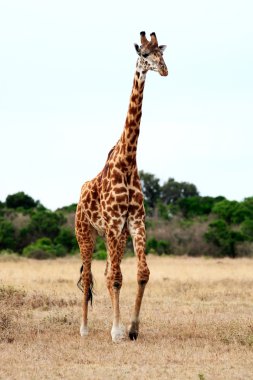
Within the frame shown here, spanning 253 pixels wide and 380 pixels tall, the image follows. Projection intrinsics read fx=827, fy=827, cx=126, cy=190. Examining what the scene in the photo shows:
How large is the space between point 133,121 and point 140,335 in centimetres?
276

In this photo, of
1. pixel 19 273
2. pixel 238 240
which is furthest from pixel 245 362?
pixel 238 240

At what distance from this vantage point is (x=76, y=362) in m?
8.90

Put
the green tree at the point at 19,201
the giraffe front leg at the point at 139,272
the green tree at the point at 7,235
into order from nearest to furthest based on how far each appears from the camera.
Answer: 1. the giraffe front leg at the point at 139,272
2. the green tree at the point at 7,235
3. the green tree at the point at 19,201

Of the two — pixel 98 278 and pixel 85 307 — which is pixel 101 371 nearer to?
pixel 85 307

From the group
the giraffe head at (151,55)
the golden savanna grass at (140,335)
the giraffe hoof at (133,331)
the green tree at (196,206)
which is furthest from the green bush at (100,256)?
the giraffe head at (151,55)

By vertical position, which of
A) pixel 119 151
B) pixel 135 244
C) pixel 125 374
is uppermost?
pixel 119 151

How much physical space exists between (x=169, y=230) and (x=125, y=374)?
102ft

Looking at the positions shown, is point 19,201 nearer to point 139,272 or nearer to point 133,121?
point 133,121

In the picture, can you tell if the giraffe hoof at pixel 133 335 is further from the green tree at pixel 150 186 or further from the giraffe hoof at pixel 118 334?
the green tree at pixel 150 186

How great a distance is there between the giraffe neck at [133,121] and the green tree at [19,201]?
1483 inches

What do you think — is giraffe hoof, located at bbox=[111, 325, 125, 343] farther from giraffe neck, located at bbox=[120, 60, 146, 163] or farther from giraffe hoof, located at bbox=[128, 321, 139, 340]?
giraffe neck, located at bbox=[120, 60, 146, 163]

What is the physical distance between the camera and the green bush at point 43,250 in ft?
103

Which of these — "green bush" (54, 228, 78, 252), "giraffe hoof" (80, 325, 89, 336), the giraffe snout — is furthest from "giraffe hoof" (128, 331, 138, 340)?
"green bush" (54, 228, 78, 252)

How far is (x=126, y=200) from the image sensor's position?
1034 cm
